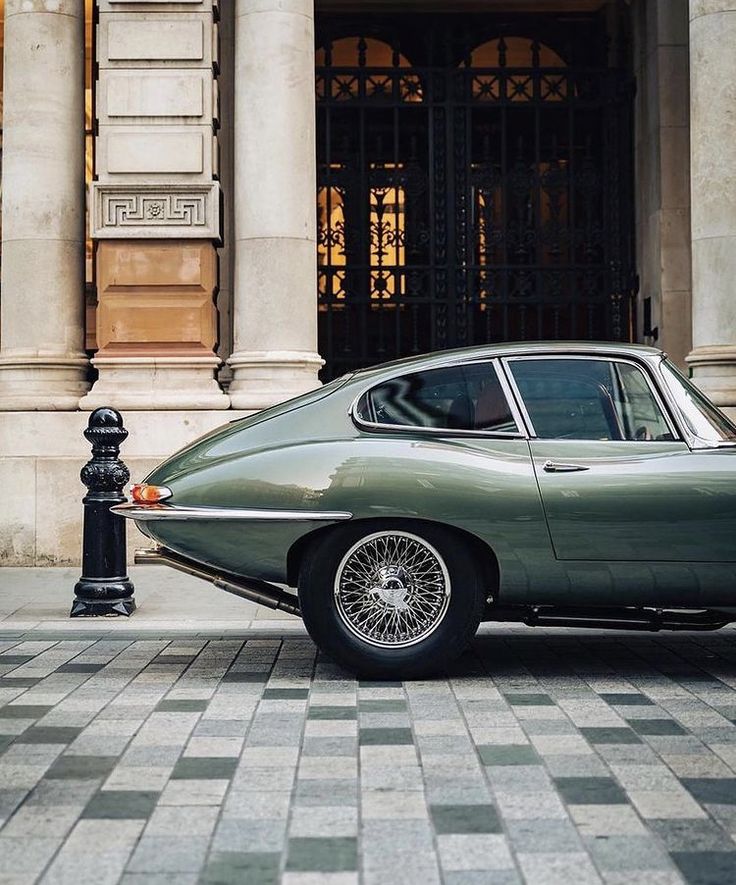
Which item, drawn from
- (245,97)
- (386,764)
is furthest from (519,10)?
(386,764)

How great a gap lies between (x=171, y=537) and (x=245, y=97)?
6.79 metres

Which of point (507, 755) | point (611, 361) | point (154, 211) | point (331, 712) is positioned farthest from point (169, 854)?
point (154, 211)

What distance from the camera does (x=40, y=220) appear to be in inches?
470

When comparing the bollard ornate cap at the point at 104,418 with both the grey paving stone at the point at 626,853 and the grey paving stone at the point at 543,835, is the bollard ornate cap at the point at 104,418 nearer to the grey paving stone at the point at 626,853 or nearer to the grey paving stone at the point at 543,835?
the grey paving stone at the point at 543,835

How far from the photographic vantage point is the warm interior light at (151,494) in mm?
6293

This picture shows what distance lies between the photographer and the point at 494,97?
49.4 ft

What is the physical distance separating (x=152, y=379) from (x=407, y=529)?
622 centimetres

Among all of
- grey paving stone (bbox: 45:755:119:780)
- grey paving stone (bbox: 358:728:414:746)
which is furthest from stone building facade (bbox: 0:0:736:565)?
grey paving stone (bbox: 45:755:119:780)

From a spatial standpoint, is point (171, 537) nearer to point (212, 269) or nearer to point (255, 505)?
point (255, 505)

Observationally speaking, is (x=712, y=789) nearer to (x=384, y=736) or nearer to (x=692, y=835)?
(x=692, y=835)

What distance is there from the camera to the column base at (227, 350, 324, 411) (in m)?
11.8

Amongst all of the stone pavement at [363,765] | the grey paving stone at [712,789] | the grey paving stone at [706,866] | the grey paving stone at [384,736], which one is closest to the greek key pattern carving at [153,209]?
the stone pavement at [363,765]

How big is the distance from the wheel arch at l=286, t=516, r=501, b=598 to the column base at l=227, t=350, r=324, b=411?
5.48 metres

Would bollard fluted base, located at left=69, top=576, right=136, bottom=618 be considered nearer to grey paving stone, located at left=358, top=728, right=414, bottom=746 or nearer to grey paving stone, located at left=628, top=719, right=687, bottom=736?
grey paving stone, located at left=358, top=728, right=414, bottom=746
